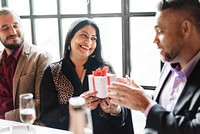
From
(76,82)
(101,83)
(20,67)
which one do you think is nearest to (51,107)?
(76,82)

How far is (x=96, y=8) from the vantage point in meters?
2.55

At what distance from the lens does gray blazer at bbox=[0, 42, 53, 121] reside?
2232mm

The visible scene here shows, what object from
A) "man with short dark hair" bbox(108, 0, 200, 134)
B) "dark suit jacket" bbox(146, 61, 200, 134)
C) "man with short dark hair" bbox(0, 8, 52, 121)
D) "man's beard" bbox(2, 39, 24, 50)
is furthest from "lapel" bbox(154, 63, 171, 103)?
"man's beard" bbox(2, 39, 24, 50)

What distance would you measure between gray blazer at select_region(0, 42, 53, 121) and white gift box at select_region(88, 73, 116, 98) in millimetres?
726

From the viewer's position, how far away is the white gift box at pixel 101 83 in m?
1.57

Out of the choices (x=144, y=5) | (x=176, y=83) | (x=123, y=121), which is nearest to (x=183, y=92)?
(x=176, y=83)

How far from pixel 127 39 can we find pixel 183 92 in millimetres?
1105

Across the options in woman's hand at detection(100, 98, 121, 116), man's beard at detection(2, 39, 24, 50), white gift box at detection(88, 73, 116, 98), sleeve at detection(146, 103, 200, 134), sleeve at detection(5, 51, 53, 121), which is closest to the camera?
sleeve at detection(146, 103, 200, 134)

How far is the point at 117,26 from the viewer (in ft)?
8.17

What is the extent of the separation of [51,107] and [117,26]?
912 mm

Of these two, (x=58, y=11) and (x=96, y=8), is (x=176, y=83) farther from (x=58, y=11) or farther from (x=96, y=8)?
(x=58, y=11)

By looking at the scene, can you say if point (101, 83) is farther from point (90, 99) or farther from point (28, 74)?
point (28, 74)

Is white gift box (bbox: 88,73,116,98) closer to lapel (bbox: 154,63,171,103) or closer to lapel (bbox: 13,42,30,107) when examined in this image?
lapel (bbox: 154,63,171,103)

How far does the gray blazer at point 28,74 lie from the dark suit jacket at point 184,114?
3.62 feet
